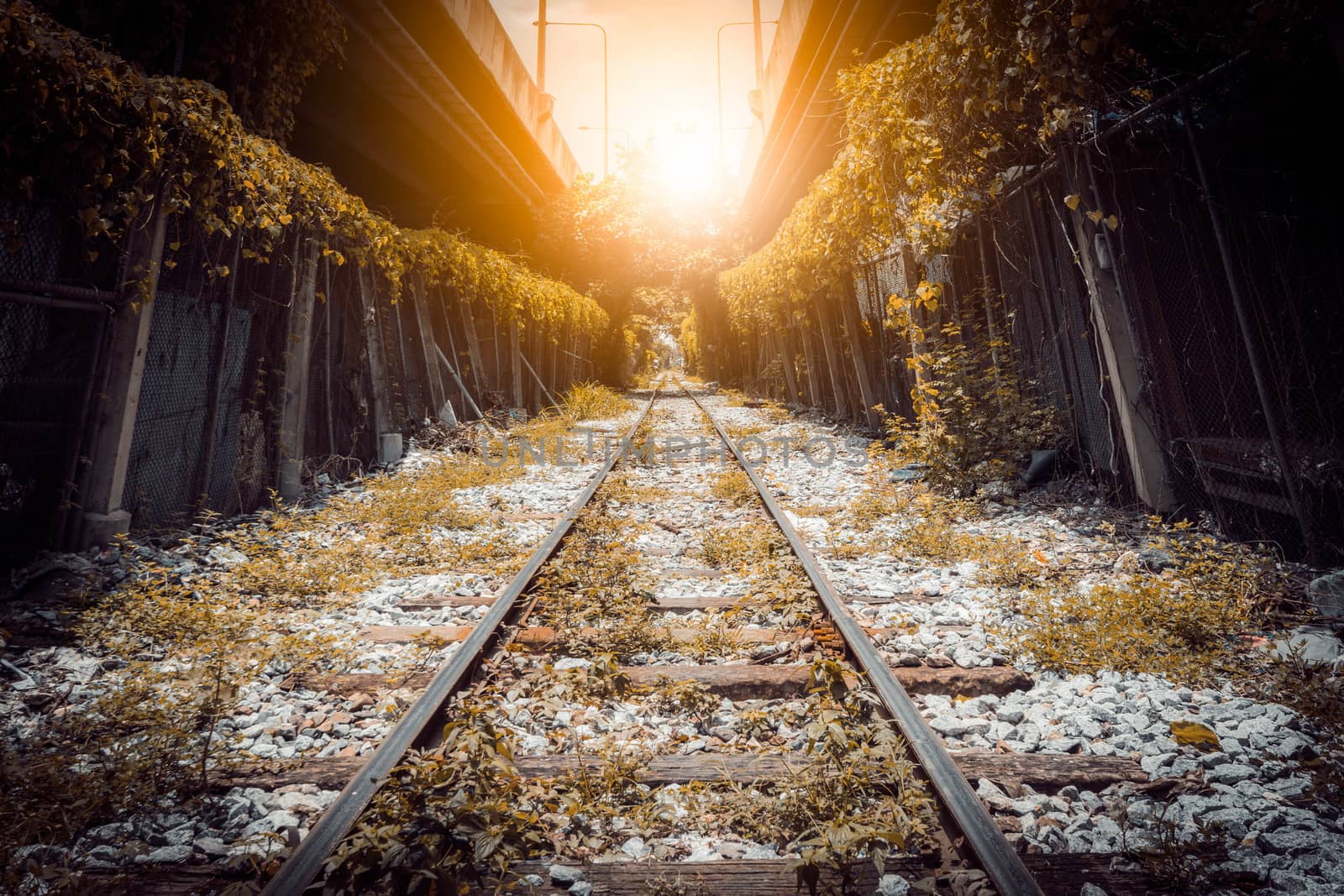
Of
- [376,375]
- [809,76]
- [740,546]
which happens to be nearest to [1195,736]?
[740,546]

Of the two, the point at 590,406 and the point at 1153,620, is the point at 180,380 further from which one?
the point at 590,406

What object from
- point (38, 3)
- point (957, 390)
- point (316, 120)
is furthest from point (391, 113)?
point (957, 390)

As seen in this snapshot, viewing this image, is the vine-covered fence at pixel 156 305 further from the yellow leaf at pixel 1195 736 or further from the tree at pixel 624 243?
the tree at pixel 624 243

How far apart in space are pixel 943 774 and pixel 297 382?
6469 millimetres

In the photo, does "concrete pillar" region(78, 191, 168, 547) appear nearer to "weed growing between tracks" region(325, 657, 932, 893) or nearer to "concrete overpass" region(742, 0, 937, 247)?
"weed growing between tracks" region(325, 657, 932, 893)

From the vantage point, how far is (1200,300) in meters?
4.43

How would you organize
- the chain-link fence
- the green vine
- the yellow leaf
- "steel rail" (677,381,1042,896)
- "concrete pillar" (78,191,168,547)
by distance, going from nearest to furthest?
"steel rail" (677,381,1042,896)
the yellow leaf
the green vine
the chain-link fence
"concrete pillar" (78,191,168,547)

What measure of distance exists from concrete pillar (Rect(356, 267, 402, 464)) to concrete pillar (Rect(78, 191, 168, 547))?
3123 millimetres

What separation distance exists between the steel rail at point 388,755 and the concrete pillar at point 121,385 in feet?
10.1

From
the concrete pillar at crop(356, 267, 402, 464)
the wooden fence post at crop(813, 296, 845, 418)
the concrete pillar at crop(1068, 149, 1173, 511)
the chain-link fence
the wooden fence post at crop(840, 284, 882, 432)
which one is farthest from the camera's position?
the wooden fence post at crop(813, 296, 845, 418)

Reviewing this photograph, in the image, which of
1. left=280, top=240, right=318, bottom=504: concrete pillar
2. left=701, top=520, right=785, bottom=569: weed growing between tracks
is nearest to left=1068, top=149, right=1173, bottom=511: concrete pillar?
left=701, top=520, right=785, bottom=569: weed growing between tracks

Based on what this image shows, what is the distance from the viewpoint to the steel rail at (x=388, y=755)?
1.51m

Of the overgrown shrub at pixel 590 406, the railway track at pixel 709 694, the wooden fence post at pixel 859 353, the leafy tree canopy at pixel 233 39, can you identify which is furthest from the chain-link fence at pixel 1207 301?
the overgrown shrub at pixel 590 406

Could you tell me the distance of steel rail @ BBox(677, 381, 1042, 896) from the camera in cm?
146
